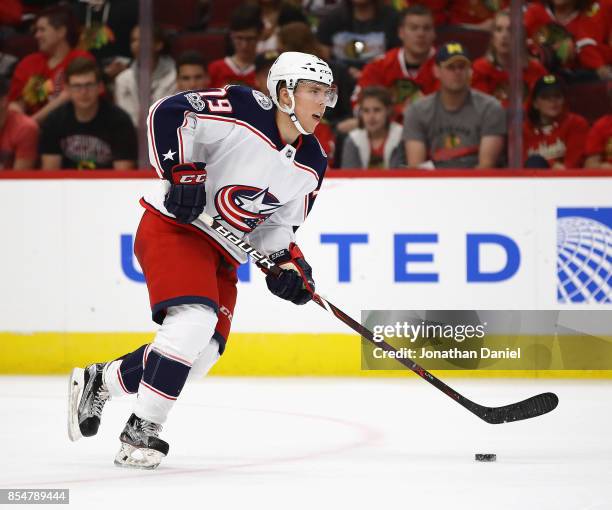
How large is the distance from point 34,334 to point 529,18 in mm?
2695

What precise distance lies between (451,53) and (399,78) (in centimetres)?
27

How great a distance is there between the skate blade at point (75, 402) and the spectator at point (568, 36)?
284 cm

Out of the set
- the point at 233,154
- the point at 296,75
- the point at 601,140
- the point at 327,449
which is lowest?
the point at 327,449

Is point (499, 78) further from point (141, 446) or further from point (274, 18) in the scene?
point (141, 446)

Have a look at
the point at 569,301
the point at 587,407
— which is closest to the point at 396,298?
the point at 569,301

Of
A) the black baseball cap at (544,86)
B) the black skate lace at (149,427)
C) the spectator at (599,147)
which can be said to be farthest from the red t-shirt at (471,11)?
the black skate lace at (149,427)

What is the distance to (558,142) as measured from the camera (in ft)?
18.9

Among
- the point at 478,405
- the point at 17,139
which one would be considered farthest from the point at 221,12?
the point at 478,405

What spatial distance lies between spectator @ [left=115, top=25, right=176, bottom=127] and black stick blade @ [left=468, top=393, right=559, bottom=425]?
2.58m

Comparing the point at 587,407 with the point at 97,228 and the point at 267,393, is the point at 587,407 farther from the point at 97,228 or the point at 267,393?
the point at 97,228

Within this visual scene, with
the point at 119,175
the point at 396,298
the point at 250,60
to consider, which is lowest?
the point at 396,298

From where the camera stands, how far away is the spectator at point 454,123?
18.8 ft

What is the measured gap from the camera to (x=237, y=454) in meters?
3.88

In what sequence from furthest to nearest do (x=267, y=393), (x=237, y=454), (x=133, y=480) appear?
(x=267, y=393) < (x=237, y=454) < (x=133, y=480)
